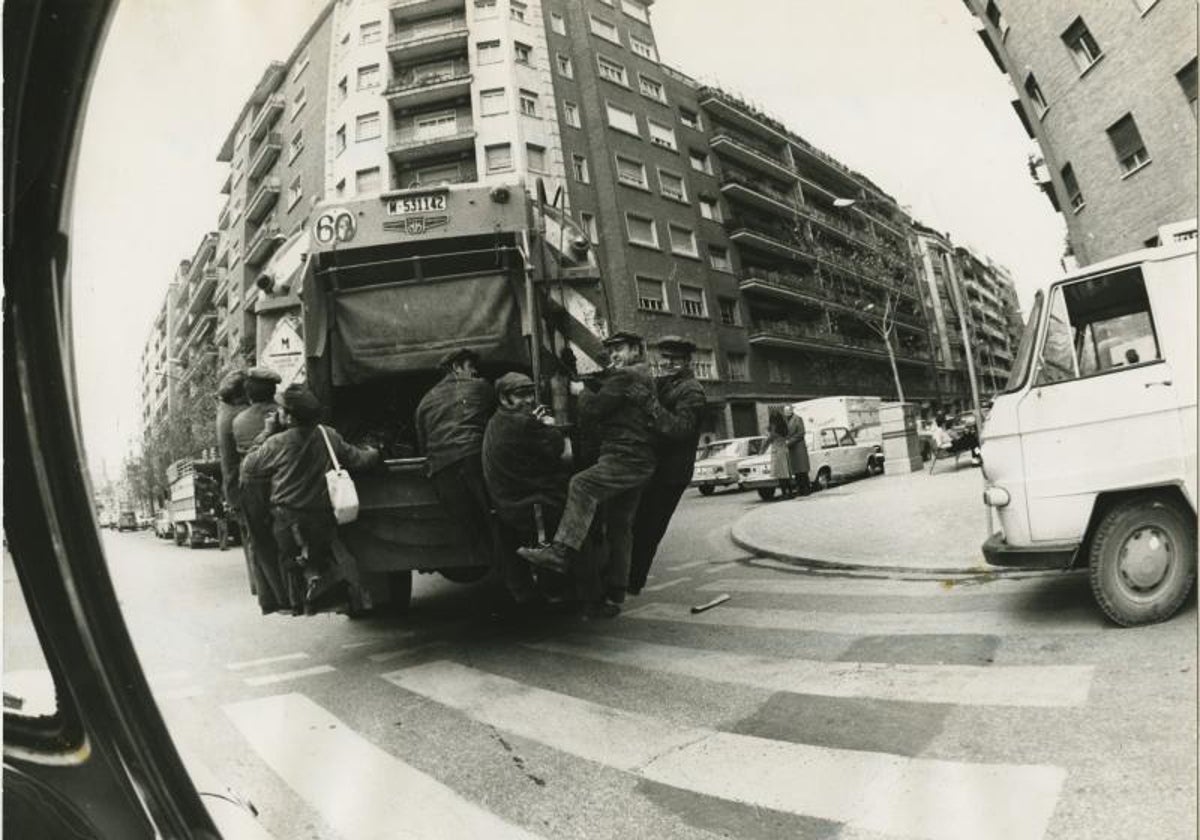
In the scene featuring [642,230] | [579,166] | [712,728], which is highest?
[579,166]

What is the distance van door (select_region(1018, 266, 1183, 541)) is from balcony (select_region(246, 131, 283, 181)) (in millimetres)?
2156

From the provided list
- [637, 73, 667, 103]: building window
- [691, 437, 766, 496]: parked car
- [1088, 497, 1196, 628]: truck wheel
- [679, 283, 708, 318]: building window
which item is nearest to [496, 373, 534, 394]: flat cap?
[679, 283, 708, 318]: building window

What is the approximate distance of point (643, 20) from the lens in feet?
4.14

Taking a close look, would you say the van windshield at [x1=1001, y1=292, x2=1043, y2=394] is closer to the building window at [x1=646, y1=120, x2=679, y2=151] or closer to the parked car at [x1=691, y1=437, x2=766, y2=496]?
the building window at [x1=646, y1=120, x2=679, y2=151]

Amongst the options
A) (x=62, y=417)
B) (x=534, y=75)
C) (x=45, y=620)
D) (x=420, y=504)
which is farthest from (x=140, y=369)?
(x=420, y=504)

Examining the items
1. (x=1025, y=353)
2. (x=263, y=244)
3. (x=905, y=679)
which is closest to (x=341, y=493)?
(x=263, y=244)

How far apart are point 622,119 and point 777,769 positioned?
168 centimetres

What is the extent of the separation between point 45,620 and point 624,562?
2288 millimetres

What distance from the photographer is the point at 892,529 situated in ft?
13.9

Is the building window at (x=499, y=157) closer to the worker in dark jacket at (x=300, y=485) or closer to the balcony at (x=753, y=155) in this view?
the balcony at (x=753, y=155)

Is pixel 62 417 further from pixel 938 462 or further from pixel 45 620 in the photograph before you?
pixel 938 462

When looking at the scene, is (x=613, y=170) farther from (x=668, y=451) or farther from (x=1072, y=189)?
(x=668, y=451)

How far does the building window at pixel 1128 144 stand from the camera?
1021 mm

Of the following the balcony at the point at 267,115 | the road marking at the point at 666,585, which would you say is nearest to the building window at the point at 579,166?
the balcony at the point at 267,115
